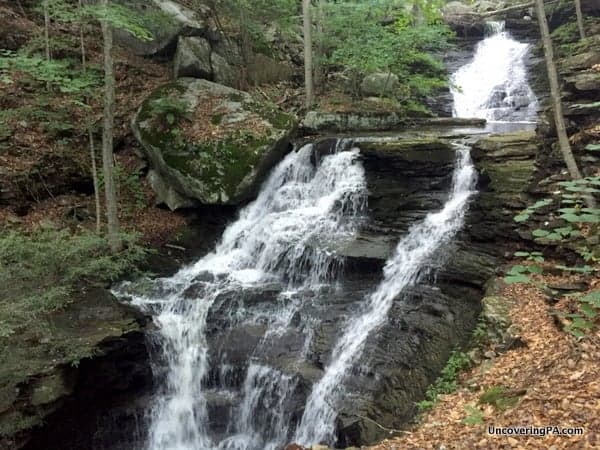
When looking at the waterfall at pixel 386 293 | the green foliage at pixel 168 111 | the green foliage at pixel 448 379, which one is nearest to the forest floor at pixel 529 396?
the green foliage at pixel 448 379

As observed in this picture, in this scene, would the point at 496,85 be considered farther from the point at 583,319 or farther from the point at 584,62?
the point at 583,319

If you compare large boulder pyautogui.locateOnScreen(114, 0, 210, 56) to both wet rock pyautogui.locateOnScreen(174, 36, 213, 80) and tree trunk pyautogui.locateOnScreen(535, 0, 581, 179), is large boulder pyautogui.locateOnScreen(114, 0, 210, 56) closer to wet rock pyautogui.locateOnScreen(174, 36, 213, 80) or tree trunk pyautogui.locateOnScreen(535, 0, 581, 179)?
wet rock pyautogui.locateOnScreen(174, 36, 213, 80)

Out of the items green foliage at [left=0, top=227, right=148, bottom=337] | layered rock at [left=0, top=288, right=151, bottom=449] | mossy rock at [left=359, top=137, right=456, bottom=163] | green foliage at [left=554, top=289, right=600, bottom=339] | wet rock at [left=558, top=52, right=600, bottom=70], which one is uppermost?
wet rock at [left=558, top=52, right=600, bottom=70]

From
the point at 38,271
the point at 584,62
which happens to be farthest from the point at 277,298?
the point at 584,62

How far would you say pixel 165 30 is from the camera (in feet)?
47.8

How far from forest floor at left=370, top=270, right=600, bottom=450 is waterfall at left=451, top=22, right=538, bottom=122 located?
11622 mm

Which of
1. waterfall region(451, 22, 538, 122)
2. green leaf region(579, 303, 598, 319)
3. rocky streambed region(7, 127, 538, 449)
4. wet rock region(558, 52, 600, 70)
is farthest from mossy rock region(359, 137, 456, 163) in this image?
waterfall region(451, 22, 538, 122)

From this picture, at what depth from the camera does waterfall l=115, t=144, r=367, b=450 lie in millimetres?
7352

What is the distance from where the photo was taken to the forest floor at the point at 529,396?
3.80 m

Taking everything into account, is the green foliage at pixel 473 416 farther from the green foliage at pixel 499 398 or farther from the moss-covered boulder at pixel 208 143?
the moss-covered boulder at pixel 208 143

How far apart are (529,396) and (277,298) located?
5.17 meters

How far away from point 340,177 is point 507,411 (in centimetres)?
755

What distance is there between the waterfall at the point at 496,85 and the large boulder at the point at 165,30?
921cm

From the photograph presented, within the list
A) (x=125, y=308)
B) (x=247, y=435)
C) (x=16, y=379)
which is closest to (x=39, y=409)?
(x=16, y=379)
